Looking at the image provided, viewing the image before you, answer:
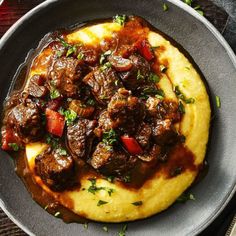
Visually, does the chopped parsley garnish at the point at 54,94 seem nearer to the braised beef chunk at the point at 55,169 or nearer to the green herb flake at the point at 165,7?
the braised beef chunk at the point at 55,169

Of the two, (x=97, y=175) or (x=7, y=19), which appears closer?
(x=97, y=175)

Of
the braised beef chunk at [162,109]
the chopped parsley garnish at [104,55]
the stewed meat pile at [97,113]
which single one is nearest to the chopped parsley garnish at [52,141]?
the stewed meat pile at [97,113]

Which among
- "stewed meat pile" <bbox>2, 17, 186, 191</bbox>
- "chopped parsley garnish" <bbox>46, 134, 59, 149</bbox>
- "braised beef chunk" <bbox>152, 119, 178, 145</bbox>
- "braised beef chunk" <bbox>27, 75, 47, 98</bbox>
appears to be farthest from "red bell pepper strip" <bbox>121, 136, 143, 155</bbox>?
"braised beef chunk" <bbox>27, 75, 47, 98</bbox>

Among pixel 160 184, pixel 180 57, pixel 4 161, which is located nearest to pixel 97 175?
pixel 160 184

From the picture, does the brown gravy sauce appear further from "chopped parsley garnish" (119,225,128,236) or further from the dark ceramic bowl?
"chopped parsley garnish" (119,225,128,236)

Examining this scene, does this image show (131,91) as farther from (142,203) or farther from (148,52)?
(142,203)

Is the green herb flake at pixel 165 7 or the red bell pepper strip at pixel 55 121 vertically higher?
the green herb flake at pixel 165 7
